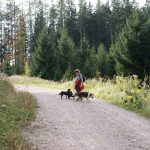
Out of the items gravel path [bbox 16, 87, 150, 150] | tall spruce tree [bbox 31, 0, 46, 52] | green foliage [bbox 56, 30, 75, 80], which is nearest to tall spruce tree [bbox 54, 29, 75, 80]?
green foliage [bbox 56, 30, 75, 80]

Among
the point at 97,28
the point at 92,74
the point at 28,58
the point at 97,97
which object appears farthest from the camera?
the point at 97,28

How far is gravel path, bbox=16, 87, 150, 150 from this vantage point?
31.9 feet

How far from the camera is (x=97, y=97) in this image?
22.9 metres

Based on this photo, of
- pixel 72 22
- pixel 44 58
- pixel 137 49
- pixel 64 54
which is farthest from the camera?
pixel 72 22

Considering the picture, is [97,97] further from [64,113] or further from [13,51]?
[13,51]

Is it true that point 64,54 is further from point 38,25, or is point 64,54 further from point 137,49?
A: point 38,25

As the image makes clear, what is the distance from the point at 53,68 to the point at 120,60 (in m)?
18.7

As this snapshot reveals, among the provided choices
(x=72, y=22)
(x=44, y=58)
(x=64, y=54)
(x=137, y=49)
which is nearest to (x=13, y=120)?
(x=137, y=49)

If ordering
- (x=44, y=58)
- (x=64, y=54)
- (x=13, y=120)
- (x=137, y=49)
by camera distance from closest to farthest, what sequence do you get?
(x=13, y=120) < (x=137, y=49) < (x=44, y=58) < (x=64, y=54)

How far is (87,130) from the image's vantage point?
37.6 feet

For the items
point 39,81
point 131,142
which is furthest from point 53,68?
point 131,142

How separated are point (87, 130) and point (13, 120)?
207cm

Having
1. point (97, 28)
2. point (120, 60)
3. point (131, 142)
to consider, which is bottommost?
point (131, 142)

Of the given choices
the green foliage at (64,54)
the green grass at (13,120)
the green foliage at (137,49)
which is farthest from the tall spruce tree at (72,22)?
the green grass at (13,120)
